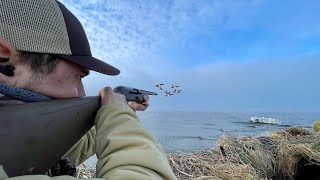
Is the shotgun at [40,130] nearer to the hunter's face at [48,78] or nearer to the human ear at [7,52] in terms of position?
the hunter's face at [48,78]

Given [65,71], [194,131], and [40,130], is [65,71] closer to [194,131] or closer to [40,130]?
[40,130]

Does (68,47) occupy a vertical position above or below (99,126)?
above

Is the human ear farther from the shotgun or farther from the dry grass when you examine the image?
the dry grass

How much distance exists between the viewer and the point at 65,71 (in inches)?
47.3

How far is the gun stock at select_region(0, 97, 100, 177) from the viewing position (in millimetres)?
963

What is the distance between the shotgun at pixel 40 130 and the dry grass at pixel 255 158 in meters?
2.61

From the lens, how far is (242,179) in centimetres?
365

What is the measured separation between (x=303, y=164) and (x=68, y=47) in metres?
5.58

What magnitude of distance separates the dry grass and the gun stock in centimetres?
261

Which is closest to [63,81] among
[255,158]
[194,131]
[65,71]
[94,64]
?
[65,71]

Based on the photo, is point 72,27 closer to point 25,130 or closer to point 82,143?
point 25,130

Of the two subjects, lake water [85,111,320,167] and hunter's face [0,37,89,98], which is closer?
hunter's face [0,37,89,98]

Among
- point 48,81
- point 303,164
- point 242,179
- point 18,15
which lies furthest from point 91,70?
point 303,164

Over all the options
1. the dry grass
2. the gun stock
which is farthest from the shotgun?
the dry grass
